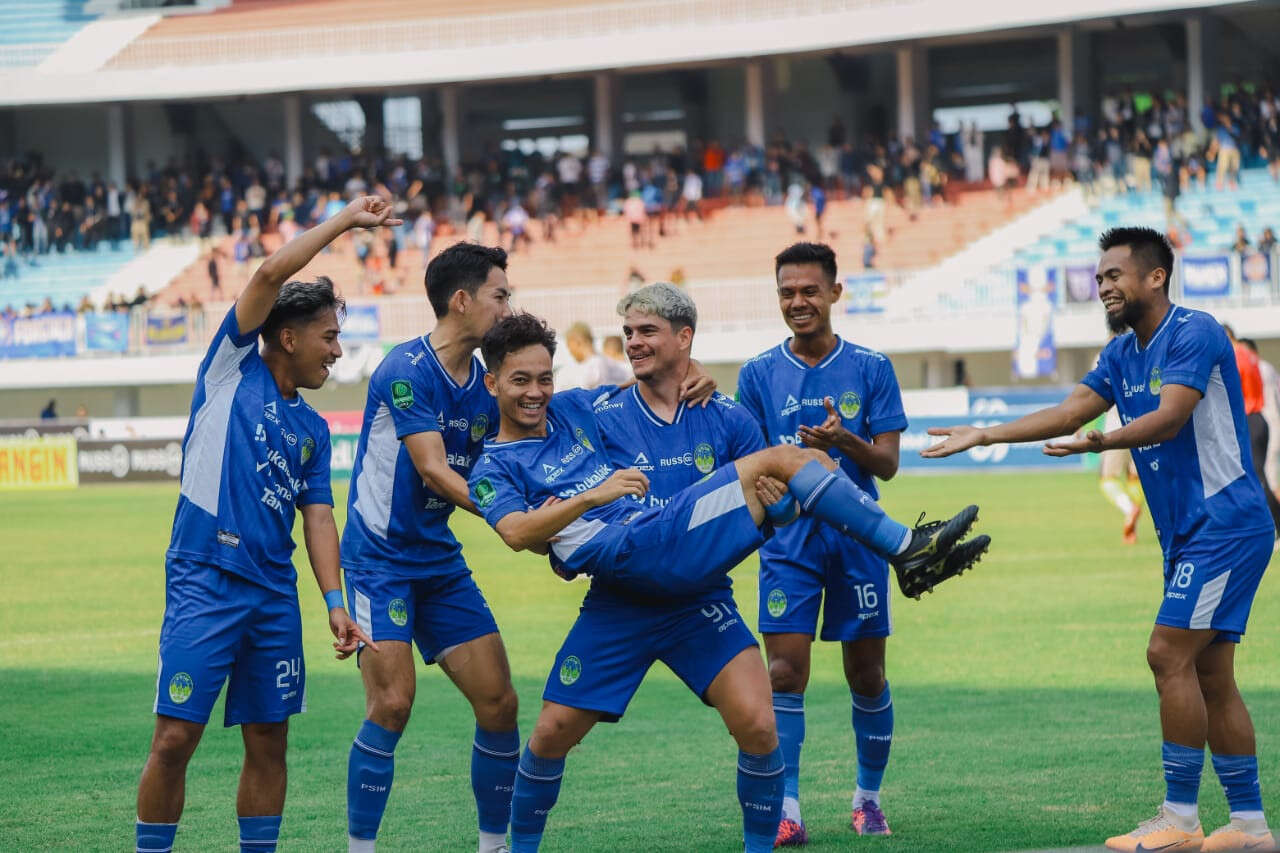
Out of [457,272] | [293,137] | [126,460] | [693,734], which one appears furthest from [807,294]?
[293,137]

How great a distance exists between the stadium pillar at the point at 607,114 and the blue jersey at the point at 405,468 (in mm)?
43475

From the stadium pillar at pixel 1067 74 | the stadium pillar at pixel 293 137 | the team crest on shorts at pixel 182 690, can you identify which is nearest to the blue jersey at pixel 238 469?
the team crest on shorts at pixel 182 690

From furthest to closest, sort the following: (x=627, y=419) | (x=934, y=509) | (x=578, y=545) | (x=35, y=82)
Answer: (x=35, y=82), (x=934, y=509), (x=627, y=419), (x=578, y=545)

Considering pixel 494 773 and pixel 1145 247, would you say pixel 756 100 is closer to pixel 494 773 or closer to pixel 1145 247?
pixel 1145 247

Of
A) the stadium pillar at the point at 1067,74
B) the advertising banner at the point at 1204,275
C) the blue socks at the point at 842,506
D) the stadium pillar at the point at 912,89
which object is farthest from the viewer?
the stadium pillar at the point at 912,89

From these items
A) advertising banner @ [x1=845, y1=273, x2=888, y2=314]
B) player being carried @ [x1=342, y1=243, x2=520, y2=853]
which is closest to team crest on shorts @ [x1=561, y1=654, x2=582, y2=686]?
player being carried @ [x1=342, y1=243, x2=520, y2=853]

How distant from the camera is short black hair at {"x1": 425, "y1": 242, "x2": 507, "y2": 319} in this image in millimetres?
6406

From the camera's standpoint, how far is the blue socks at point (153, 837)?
5.50m

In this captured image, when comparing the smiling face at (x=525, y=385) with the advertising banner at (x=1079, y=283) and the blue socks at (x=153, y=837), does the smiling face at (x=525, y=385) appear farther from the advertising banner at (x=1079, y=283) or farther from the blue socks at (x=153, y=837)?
the advertising banner at (x=1079, y=283)

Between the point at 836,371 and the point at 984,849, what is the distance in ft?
6.69

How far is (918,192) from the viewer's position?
41.1 metres

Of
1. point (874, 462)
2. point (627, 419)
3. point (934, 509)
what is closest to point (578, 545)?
point (627, 419)

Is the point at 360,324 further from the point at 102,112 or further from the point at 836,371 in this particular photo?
the point at 836,371

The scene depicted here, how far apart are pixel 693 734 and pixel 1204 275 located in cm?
2580
